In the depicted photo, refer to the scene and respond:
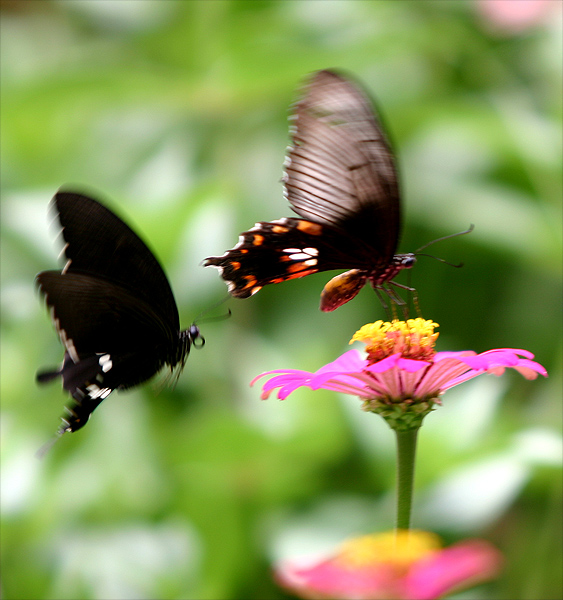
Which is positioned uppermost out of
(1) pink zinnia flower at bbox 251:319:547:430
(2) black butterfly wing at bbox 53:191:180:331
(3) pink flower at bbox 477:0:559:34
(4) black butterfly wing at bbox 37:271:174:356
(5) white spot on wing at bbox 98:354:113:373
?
(3) pink flower at bbox 477:0:559:34

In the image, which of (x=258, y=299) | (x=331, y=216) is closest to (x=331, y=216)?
(x=331, y=216)

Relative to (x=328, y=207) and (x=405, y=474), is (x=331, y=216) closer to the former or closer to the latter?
(x=328, y=207)

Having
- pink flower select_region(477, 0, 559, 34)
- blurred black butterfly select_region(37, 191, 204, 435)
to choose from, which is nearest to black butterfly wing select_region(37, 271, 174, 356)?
blurred black butterfly select_region(37, 191, 204, 435)

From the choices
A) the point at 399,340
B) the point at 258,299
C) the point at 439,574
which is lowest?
the point at 439,574

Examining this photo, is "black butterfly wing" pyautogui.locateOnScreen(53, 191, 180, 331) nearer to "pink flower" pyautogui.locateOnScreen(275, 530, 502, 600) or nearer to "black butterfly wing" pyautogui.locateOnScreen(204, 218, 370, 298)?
"black butterfly wing" pyautogui.locateOnScreen(204, 218, 370, 298)

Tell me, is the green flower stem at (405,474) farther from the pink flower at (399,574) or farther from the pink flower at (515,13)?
the pink flower at (515,13)

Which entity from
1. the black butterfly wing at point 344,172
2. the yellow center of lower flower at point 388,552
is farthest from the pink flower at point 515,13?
the yellow center of lower flower at point 388,552

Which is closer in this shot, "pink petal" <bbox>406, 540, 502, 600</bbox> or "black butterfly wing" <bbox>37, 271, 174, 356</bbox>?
"pink petal" <bbox>406, 540, 502, 600</bbox>
